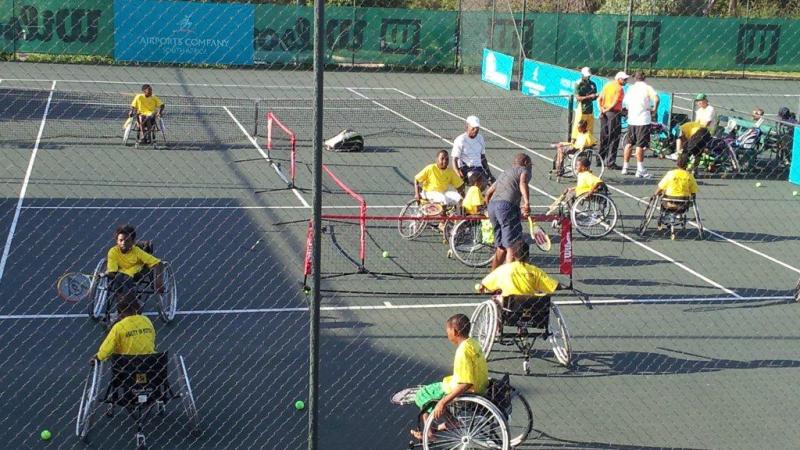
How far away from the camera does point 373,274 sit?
1370 centimetres

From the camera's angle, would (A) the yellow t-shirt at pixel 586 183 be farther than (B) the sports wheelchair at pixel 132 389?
Yes

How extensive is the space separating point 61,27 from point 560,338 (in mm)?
28228

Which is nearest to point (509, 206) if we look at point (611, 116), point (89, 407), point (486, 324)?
point (486, 324)

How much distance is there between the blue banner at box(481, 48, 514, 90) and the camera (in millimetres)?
33625

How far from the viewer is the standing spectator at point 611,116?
21516 millimetres

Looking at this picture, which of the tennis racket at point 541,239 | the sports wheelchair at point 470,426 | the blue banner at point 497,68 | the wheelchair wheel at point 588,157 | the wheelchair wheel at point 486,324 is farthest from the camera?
the blue banner at point 497,68

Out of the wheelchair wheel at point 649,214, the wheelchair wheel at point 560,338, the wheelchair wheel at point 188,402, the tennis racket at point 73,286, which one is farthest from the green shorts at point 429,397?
the wheelchair wheel at point 649,214

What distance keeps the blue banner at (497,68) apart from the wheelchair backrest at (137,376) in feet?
85.3

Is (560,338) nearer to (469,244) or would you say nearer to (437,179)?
(469,244)

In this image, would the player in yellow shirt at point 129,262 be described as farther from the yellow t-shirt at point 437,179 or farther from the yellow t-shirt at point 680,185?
the yellow t-shirt at point 680,185

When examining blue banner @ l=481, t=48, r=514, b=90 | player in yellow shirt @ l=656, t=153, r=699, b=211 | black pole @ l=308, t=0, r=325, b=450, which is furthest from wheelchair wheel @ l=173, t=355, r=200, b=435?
blue banner @ l=481, t=48, r=514, b=90

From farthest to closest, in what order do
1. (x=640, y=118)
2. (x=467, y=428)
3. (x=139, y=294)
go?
(x=640, y=118)
(x=139, y=294)
(x=467, y=428)

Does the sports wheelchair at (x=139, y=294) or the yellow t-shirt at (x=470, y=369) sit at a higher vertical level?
the yellow t-shirt at (x=470, y=369)

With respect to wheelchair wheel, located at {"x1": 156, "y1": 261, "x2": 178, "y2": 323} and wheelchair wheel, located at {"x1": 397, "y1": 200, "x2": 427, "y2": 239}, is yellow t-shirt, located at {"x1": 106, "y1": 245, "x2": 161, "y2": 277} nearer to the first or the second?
wheelchair wheel, located at {"x1": 156, "y1": 261, "x2": 178, "y2": 323}
